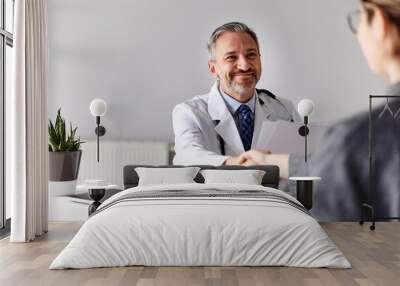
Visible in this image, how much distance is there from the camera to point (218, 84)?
7023 millimetres

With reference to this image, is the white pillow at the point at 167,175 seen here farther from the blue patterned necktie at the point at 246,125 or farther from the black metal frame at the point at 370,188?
the black metal frame at the point at 370,188

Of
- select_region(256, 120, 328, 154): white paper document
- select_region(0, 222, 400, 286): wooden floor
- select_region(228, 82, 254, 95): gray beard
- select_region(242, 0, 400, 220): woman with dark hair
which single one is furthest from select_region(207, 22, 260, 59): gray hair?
select_region(0, 222, 400, 286): wooden floor

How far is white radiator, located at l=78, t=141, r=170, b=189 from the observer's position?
7.05 m

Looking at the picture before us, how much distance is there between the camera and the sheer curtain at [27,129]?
225 inches

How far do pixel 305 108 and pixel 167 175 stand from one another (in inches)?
71.8

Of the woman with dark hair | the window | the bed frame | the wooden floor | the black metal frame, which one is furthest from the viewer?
the woman with dark hair

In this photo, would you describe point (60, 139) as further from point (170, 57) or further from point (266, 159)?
point (266, 159)

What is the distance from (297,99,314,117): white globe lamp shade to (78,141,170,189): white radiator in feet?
5.31

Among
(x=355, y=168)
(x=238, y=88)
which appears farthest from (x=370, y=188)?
(x=238, y=88)

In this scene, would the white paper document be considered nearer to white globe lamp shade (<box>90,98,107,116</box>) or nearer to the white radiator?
the white radiator

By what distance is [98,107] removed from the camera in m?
6.98

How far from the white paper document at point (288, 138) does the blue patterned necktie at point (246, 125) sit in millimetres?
121

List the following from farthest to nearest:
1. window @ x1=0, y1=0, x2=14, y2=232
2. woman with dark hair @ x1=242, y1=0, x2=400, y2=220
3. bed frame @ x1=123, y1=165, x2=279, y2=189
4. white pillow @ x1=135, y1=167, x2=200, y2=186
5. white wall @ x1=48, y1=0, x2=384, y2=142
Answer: white wall @ x1=48, y1=0, x2=384, y2=142, woman with dark hair @ x1=242, y1=0, x2=400, y2=220, bed frame @ x1=123, y1=165, x2=279, y2=189, white pillow @ x1=135, y1=167, x2=200, y2=186, window @ x1=0, y1=0, x2=14, y2=232

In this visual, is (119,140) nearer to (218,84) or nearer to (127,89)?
(127,89)
